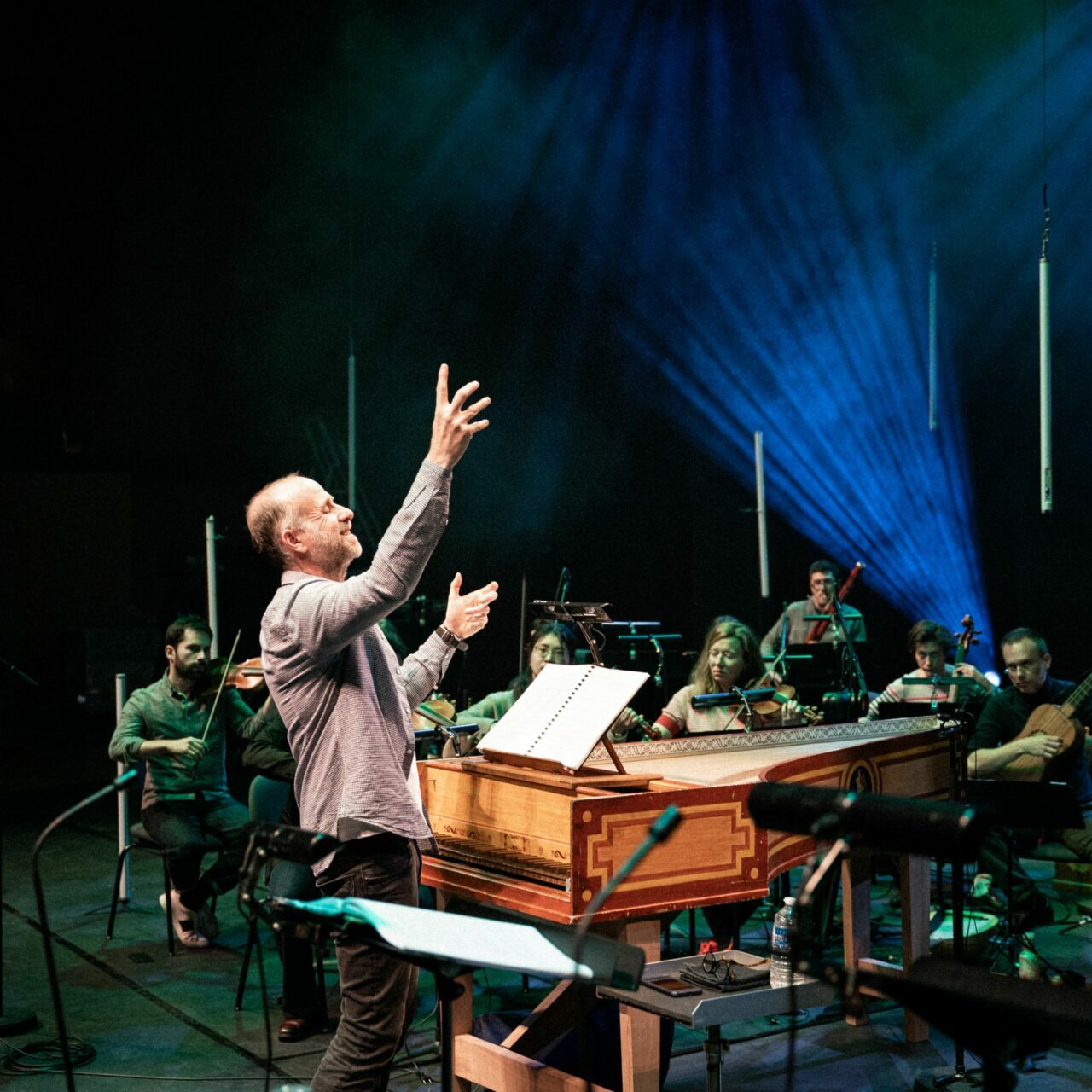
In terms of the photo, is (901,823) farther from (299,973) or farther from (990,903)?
(990,903)

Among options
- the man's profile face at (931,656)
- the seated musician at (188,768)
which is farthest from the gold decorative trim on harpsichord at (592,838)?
the man's profile face at (931,656)

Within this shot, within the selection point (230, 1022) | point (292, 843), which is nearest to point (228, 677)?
point (230, 1022)

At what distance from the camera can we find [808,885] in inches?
61.9

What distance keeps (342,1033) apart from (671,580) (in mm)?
8992

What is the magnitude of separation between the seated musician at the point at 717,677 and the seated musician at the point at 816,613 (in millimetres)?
1694

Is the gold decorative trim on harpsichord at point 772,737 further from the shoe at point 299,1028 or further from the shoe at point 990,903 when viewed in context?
the shoe at point 299,1028

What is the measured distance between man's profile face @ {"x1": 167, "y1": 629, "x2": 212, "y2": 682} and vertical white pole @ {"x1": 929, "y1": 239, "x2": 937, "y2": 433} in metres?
5.40

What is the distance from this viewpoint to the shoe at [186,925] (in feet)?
18.0

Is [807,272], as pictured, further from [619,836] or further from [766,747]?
[619,836]

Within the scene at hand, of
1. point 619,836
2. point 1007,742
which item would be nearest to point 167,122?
point 1007,742

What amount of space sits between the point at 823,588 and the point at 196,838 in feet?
13.0

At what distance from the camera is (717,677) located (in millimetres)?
5609

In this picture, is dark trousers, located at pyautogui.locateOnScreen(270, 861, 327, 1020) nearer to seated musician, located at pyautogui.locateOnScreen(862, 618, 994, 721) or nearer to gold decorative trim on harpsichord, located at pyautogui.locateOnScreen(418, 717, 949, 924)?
gold decorative trim on harpsichord, located at pyautogui.locateOnScreen(418, 717, 949, 924)

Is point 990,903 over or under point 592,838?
under
